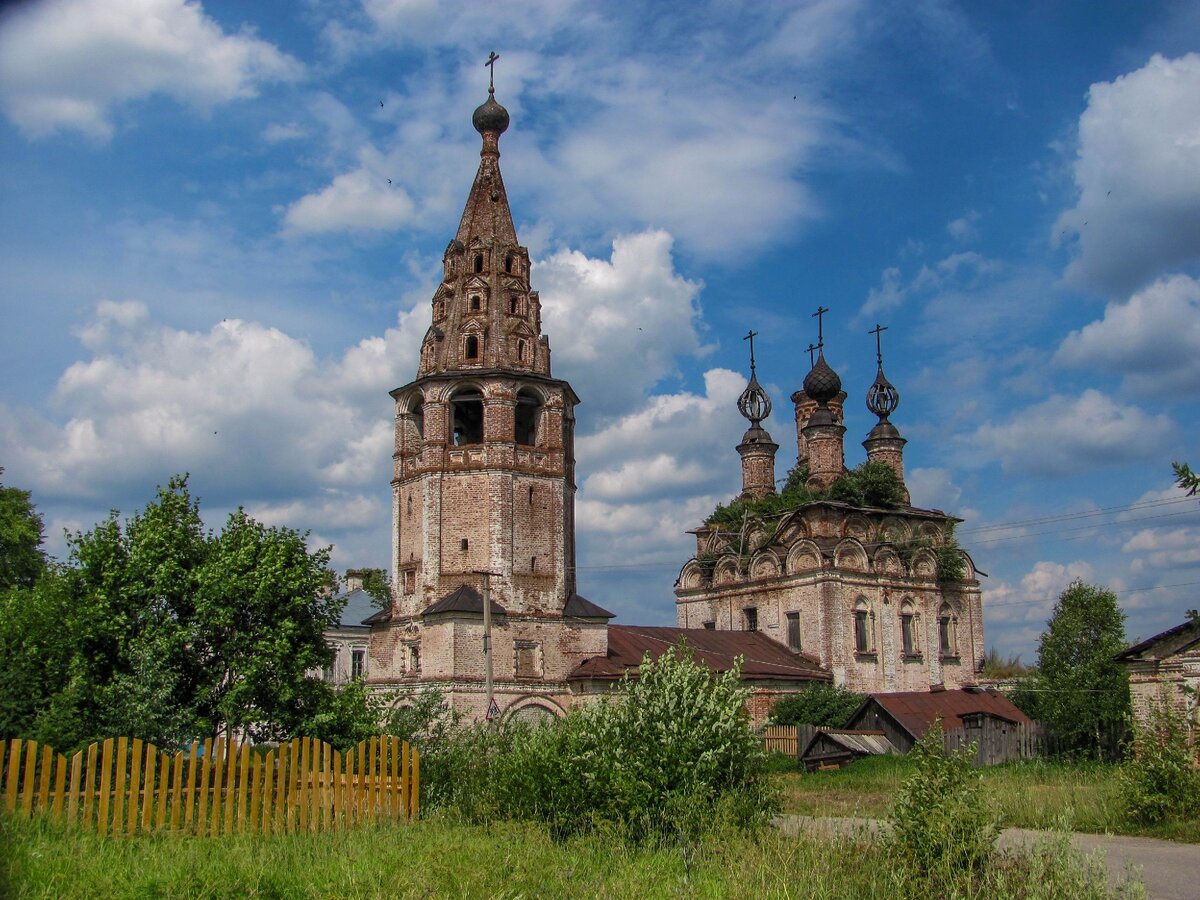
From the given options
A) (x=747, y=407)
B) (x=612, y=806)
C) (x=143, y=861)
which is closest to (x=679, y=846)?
(x=612, y=806)

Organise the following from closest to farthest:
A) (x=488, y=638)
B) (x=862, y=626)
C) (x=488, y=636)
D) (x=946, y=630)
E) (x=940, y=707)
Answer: (x=488, y=638) < (x=488, y=636) < (x=940, y=707) < (x=862, y=626) < (x=946, y=630)

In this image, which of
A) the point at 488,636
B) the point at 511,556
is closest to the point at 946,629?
the point at 511,556

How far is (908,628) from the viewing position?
139 feet

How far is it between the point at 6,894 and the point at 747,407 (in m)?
44.3

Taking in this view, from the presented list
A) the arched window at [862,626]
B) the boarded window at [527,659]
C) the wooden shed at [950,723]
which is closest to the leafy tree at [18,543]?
the boarded window at [527,659]

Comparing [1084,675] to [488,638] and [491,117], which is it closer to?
[488,638]

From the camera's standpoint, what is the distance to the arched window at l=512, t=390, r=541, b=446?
33.7 meters

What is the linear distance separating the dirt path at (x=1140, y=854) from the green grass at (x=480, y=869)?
2.83 ft

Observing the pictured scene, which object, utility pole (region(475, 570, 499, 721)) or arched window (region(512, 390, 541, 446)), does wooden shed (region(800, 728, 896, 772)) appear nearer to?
utility pole (region(475, 570, 499, 721))

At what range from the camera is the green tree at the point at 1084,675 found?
31.4 m

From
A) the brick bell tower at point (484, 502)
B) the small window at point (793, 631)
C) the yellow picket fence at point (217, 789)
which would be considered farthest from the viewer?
the small window at point (793, 631)

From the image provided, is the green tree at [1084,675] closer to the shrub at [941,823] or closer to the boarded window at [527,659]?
the boarded window at [527,659]

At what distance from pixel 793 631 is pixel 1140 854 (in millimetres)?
27895

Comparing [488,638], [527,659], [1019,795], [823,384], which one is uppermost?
[823,384]
